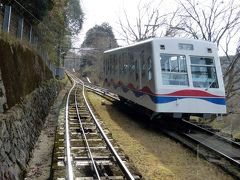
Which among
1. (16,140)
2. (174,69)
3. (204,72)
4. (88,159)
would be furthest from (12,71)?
(204,72)

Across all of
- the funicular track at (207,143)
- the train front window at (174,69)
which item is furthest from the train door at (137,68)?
the train front window at (174,69)

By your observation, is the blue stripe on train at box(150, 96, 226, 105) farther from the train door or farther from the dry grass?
the train door

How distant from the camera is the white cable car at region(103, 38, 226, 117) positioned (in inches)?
558

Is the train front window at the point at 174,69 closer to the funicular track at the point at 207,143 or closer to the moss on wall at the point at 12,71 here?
the funicular track at the point at 207,143

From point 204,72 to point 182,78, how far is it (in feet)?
2.95

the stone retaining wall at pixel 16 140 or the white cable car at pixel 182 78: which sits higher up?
the white cable car at pixel 182 78

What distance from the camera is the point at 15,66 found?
38.4 ft

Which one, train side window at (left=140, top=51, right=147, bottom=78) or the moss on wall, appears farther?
train side window at (left=140, top=51, right=147, bottom=78)

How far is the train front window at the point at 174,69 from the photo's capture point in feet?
47.5

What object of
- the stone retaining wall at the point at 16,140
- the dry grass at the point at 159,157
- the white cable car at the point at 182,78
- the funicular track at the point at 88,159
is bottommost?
the dry grass at the point at 159,157

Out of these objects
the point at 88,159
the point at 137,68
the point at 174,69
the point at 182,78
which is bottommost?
the point at 88,159

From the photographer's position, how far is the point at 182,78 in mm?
14594

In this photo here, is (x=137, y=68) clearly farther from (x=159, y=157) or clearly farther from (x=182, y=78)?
(x=159, y=157)

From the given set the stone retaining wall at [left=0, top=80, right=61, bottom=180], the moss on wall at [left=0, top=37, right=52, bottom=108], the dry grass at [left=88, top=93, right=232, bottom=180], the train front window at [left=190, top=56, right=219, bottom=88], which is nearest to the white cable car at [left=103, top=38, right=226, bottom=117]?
the train front window at [left=190, top=56, right=219, bottom=88]
